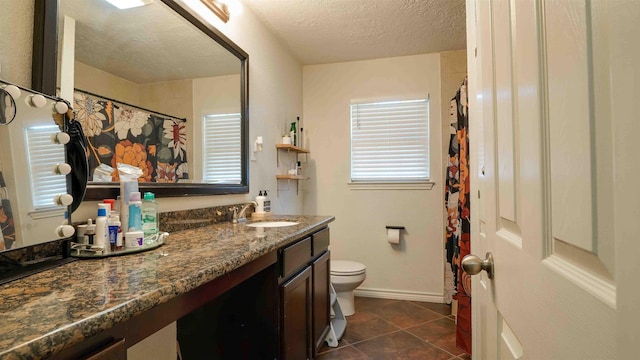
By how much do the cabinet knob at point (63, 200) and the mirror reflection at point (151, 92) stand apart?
21 centimetres

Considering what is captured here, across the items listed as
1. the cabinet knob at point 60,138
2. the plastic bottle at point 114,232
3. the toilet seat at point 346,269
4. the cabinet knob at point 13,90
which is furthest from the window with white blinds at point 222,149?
the toilet seat at point 346,269

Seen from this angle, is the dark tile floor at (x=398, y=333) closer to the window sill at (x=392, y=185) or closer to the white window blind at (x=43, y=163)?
the window sill at (x=392, y=185)

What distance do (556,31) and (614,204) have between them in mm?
252

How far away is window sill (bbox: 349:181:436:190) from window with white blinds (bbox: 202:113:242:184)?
144 cm

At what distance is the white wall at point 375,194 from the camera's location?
3016 millimetres

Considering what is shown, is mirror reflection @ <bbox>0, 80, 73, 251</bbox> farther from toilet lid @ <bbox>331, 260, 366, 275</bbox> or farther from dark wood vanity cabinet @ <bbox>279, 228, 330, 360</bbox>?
toilet lid @ <bbox>331, 260, 366, 275</bbox>

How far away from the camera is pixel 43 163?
902mm

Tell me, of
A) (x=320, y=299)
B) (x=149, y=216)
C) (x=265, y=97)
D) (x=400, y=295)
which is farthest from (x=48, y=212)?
(x=400, y=295)

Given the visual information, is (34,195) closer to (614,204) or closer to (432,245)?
(614,204)

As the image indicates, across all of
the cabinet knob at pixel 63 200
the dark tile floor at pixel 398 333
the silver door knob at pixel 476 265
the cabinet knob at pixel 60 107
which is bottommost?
the dark tile floor at pixel 398 333

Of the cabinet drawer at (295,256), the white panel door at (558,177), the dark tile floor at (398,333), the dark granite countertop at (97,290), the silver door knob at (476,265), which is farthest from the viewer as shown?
the dark tile floor at (398,333)

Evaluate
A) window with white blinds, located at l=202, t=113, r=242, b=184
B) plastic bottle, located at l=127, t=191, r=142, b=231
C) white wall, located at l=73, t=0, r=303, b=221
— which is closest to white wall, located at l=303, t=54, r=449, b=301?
white wall, located at l=73, t=0, r=303, b=221

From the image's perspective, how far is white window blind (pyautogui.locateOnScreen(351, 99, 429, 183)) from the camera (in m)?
3.08

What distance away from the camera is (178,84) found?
5.27 ft
